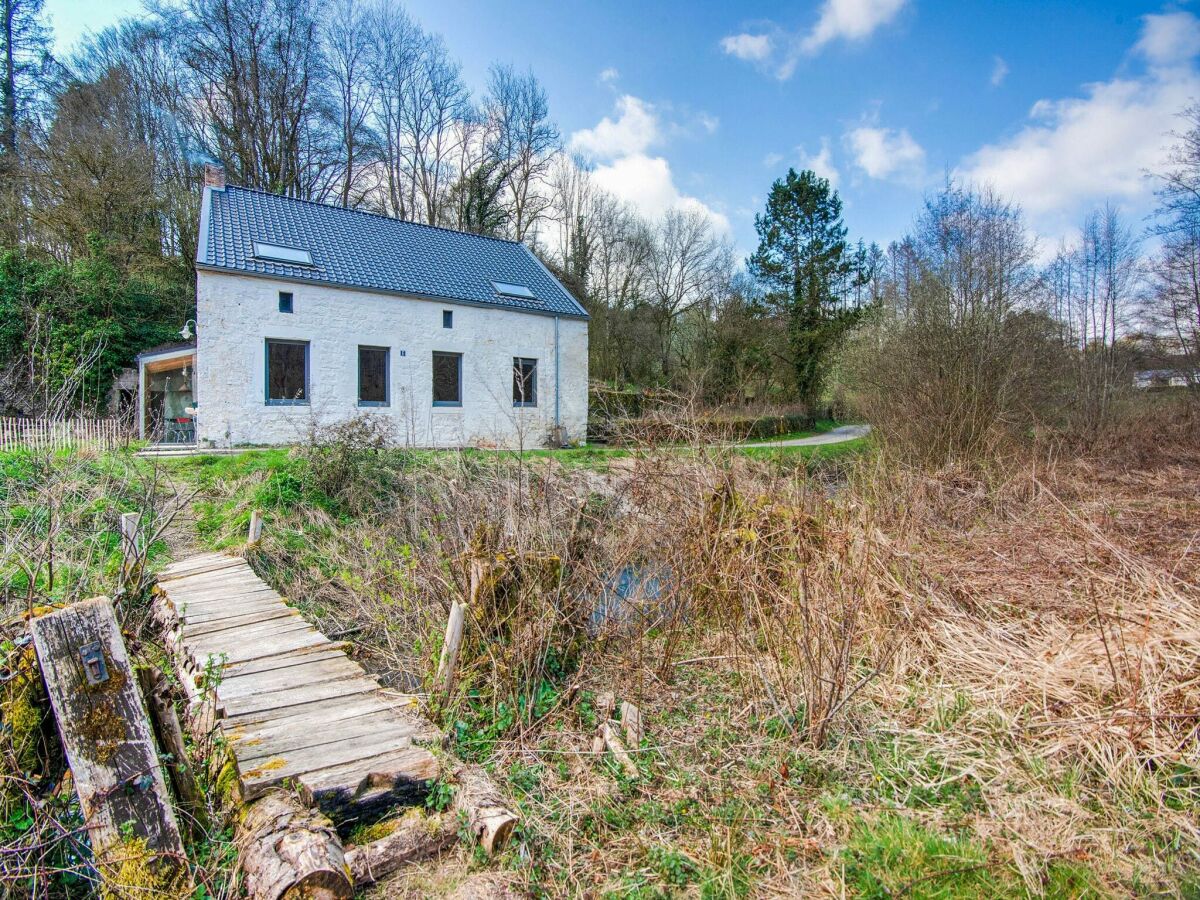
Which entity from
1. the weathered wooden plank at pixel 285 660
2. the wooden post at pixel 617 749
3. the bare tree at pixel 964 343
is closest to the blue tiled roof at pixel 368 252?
the bare tree at pixel 964 343

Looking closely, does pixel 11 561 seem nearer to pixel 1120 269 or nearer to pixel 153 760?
pixel 153 760

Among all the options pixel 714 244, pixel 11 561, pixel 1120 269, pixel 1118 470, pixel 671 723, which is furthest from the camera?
pixel 714 244

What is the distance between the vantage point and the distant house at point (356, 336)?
12.9m

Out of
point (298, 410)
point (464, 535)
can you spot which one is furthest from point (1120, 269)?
point (298, 410)

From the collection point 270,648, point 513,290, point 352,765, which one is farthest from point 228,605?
point 513,290

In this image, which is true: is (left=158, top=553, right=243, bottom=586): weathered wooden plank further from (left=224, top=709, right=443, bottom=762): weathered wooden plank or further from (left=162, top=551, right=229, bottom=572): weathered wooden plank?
(left=224, top=709, right=443, bottom=762): weathered wooden plank

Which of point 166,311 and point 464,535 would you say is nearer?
point 464,535

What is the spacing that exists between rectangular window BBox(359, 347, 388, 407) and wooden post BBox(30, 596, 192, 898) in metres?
12.4

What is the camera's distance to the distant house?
12.9 meters

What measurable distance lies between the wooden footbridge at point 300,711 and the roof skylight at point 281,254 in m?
10.6

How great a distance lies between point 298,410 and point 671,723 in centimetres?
1223

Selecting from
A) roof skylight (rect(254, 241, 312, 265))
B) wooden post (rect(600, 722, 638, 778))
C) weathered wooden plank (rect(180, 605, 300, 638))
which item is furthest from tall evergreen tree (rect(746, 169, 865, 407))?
wooden post (rect(600, 722, 638, 778))

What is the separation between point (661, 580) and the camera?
15.9 ft

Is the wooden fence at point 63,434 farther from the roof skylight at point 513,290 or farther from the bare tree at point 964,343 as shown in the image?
the bare tree at point 964,343
